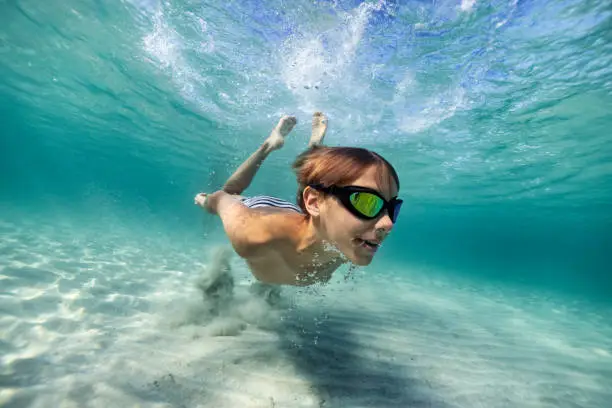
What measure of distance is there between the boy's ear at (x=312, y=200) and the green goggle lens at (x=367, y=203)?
→ 0.47 meters

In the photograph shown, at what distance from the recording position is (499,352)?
6477 millimetres

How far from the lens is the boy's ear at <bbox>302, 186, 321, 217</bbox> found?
131 inches

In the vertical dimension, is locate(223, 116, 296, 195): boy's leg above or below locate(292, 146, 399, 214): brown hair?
above

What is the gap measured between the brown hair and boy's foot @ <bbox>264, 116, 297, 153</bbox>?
12.1 ft

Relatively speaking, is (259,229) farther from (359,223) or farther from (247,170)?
(247,170)

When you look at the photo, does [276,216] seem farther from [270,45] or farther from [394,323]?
[270,45]

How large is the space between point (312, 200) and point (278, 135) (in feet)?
13.7

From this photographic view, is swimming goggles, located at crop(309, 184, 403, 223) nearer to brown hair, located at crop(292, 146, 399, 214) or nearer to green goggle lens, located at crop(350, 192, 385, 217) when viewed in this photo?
green goggle lens, located at crop(350, 192, 385, 217)

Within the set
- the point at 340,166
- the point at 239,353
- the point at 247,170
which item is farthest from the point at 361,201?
the point at 247,170

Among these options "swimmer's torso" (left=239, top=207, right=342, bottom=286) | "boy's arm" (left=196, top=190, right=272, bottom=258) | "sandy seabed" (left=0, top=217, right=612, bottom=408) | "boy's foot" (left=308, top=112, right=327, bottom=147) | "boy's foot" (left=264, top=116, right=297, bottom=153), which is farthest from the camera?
"boy's foot" (left=264, top=116, right=297, bottom=153)

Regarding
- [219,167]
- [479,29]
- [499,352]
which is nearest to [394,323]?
[499,352]

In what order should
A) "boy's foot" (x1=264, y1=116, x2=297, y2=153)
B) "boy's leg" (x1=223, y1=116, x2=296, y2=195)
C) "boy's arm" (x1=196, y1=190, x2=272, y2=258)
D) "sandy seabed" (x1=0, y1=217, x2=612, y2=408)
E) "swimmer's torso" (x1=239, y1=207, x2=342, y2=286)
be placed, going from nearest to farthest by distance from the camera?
"sandy seabed" (x1=0, y1=217, x2=612, y2=408)
"boy's arm" (x1=196, y1=190, x2=272, y2=258)
"swimmer's torso" (x1=239, y1=207, x2=342, y2=286)
"boy's leg" (x1=223, y1=116, x2=296, y2=195)
"boy's foot" (x1=264, y1=116, x2=297, y2=153)

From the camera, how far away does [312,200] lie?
3.38m

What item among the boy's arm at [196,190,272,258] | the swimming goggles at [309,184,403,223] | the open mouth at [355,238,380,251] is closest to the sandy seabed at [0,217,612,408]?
the boy's arm at [196,190,272,258]
